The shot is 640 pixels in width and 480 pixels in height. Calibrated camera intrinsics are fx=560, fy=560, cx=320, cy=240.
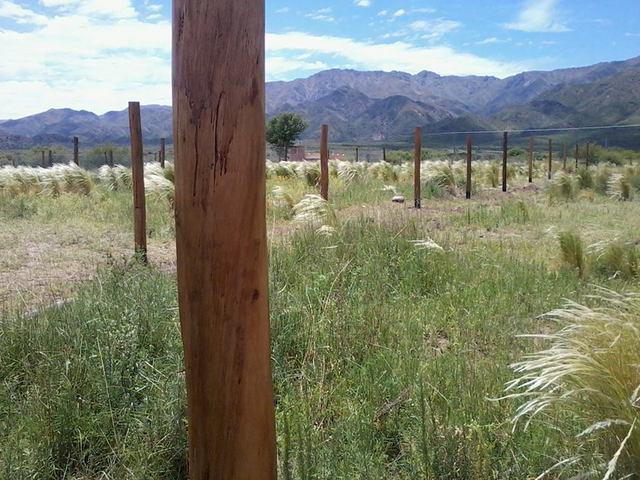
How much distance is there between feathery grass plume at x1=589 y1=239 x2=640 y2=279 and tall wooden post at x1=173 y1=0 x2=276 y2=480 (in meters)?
4.50

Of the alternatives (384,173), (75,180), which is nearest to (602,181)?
(384,173)

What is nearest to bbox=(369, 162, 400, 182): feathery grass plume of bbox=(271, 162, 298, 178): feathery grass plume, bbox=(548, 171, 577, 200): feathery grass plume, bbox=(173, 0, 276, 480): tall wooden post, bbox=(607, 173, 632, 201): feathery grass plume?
bbox=(271, 162, 298, 178): feathery grass plume

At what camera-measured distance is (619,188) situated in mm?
12719

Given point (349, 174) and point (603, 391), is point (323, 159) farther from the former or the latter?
point (603, 391)

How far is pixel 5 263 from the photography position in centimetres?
573

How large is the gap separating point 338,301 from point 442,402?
134 cm

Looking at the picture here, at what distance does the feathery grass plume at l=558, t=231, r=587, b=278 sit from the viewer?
512 centimetres

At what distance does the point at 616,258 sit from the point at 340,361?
340 centimetres

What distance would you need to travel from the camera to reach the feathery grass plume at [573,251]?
5.12m

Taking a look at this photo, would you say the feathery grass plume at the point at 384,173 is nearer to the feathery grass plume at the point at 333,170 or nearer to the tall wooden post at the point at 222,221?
the feathery grass plume at the point at 333,170

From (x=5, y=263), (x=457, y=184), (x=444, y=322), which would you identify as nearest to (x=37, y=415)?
(x=444, y=322)

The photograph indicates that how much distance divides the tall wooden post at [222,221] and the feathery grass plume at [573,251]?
177 inches

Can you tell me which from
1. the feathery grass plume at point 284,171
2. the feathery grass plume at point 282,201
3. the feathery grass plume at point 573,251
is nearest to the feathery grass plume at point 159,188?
the feathery grass plume at point 282,201

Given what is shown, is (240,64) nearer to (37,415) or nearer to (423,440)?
(423,440)
